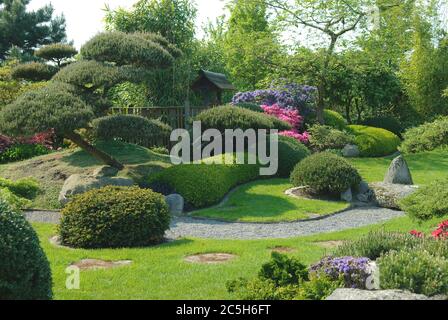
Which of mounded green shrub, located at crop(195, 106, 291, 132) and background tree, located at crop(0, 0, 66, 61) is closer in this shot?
mounded green shrub, located at crop(195, 106, 291, 132)

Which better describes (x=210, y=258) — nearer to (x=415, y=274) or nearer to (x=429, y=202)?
(x=429, y=202)

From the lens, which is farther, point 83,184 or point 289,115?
point 289,115

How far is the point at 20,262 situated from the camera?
476 cm

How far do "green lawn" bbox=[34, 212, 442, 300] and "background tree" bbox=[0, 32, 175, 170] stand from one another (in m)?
2.87

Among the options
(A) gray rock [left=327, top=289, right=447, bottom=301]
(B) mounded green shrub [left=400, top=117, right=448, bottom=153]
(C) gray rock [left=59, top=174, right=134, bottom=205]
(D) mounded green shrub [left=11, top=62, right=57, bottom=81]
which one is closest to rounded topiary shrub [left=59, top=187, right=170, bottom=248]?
(C) gray rock [left=59, top=174, right=134, bottom=205]

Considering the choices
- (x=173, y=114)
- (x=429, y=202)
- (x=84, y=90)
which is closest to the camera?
(x=429, y=202)

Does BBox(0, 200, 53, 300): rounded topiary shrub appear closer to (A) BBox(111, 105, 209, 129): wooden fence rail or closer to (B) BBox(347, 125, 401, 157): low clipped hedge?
(A) BBox(111, 105, 209, 129): wooden fence rail

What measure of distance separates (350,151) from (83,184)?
1234cm

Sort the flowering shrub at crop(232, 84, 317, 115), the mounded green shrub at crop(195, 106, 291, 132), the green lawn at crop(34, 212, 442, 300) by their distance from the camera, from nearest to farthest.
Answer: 1. the green lawn at crop(34, 212, 442, 300)
2. the mounded green shrub at crop(195, 106, 291, 132)
3. the flowering shrub at crop(232, 84, 317, 115)

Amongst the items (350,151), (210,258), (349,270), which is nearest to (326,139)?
(350,151)

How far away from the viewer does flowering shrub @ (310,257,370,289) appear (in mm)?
5898

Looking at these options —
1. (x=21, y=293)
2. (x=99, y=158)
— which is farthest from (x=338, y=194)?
(x=21, y=293)

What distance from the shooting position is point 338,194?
44.2ft
